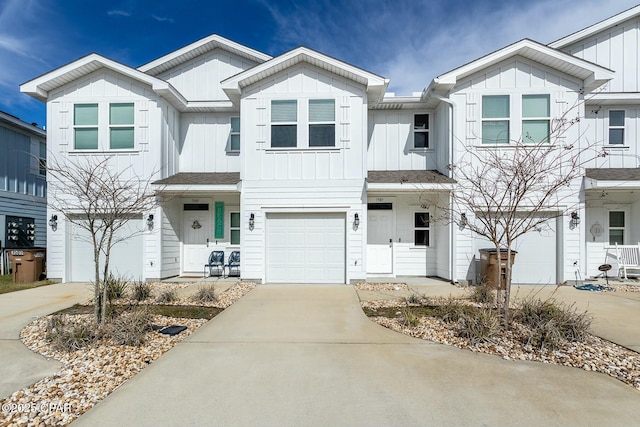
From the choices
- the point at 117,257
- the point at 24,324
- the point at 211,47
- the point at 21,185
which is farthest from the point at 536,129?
the point at 21,185

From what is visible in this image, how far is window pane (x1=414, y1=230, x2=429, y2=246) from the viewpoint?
10609 millimetres

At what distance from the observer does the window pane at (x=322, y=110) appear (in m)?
9.52

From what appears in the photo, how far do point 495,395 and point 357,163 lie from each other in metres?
7.01

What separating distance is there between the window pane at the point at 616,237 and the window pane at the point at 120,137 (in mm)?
15346

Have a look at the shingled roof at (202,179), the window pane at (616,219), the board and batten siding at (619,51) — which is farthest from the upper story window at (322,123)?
the window pane at (616,219)

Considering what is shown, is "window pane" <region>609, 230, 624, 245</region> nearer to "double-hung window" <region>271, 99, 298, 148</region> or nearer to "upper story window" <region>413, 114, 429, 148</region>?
"upper story window" <region>413, 114, 429, 148</region>

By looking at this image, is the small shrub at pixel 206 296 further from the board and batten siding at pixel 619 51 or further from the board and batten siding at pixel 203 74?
the board and batten siding at pixel 619 51

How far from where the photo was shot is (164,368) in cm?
390

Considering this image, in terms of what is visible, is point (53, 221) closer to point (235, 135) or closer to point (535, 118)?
point (235, 135)

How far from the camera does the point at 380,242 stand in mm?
10633

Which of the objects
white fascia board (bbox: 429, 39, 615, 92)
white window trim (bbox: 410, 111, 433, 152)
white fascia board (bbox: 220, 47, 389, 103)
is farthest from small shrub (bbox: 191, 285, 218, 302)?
white fascia board (bbox: 429, 39, 615, 92)

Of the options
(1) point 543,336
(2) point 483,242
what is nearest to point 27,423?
(1) point 543,336

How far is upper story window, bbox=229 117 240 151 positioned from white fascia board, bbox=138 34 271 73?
2405 millimetres

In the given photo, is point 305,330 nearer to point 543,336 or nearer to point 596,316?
point 543,336
